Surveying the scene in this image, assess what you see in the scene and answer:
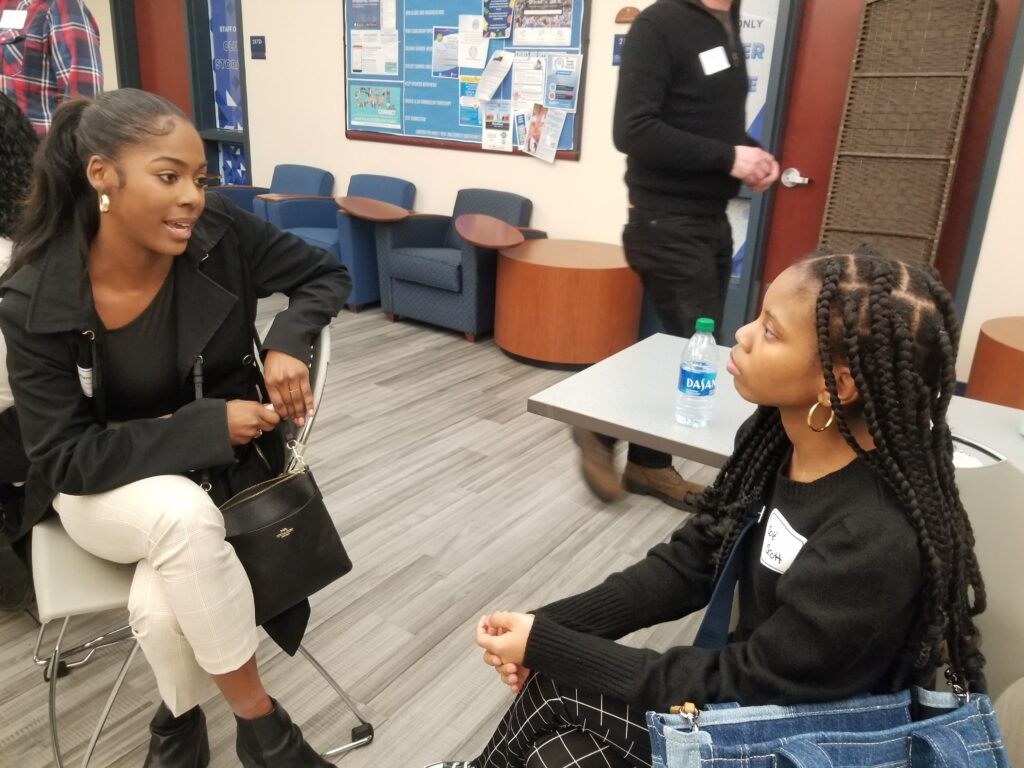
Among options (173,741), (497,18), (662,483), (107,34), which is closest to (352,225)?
(497,18)

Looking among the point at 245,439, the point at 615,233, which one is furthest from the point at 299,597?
the point at 615,233

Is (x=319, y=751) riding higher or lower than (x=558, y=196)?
lower

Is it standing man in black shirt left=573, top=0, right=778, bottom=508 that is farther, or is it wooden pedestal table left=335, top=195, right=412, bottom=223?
wooden pedestal table left=335, top=195, right=412, bottom=223

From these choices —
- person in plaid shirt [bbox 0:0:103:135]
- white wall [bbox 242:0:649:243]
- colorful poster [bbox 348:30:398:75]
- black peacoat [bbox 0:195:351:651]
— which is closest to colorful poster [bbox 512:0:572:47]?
white wall [bbox 242:0:649:243]

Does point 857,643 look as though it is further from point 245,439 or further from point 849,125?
point 849,125

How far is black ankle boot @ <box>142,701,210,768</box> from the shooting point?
138 cm

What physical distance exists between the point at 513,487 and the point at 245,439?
1.47m

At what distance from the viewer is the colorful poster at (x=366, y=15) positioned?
4.96m

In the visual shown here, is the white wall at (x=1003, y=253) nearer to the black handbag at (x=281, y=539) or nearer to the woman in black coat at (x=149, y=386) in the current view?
the black handbag at (x=281, y=539)

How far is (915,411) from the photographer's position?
33.8 inches

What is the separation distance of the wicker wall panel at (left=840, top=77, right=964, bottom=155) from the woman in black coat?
3002 millimetres

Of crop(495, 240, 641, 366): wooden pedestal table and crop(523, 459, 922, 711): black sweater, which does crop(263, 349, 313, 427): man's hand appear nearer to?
crop(523, 459, 922, 711): black sweater

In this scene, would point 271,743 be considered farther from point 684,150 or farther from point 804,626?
point 684,150

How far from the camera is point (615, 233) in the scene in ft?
14.4
